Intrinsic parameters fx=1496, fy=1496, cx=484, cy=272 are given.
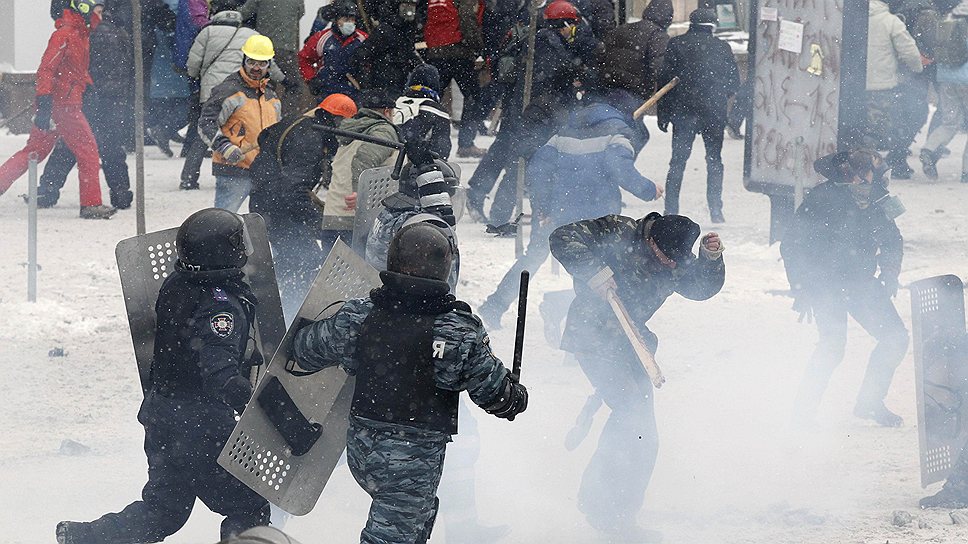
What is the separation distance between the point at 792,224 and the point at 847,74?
2187 millimetres

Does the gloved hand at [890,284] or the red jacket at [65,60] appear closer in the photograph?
the gloved hand at [890,284]

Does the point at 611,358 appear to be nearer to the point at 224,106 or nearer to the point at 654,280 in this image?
the point at 654,280

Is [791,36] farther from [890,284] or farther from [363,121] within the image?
[363,121]

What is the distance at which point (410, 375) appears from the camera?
438cm

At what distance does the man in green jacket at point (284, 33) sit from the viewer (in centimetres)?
1212

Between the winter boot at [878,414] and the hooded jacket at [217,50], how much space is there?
19.1 feet

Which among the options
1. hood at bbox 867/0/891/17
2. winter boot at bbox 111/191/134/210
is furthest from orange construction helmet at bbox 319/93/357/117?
hood at bbox 867/0/891/17

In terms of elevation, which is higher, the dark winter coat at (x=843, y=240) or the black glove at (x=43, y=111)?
the dark winter coat at (x=843, y=240)

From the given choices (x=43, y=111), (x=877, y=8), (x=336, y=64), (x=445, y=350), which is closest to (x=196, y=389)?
(x=445, y=350)

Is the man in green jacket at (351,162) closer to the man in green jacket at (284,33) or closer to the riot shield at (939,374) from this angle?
the riot shield at (939,374)

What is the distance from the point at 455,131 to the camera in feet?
54.7

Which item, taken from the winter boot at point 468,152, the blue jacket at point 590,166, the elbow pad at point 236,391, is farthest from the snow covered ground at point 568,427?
the winter boot at point 468,152

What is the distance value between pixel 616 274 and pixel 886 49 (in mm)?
7742

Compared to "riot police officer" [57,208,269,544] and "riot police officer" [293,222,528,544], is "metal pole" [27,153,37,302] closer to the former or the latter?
"riot police officer" [57,208,269,544]
